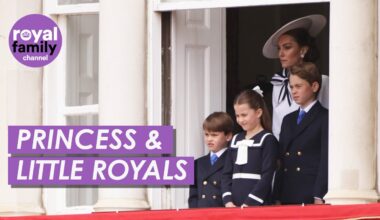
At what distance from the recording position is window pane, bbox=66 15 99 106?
14398mm

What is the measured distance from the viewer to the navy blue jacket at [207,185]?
13617mm

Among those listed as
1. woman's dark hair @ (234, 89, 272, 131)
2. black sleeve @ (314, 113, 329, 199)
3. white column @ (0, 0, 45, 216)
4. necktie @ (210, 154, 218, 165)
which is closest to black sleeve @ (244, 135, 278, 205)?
woman's dark hair @ (234, 89, 272, 131)

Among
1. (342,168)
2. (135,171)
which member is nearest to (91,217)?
(135,171)

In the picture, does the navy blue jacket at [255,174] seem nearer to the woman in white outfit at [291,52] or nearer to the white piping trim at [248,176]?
the white piping trim at [248,176]

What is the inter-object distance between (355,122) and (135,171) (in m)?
1.93

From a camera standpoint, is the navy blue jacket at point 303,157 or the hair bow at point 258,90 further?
the hair bow at point 258,90

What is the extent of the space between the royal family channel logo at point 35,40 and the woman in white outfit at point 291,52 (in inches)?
69.1

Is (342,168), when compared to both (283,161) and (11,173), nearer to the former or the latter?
(283,161)

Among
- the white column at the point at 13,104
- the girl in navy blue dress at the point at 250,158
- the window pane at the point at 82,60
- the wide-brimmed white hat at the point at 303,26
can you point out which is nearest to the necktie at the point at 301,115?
the girl in navy blue dress at the point at 250,158

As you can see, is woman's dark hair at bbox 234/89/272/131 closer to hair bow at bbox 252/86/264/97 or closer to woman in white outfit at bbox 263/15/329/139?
woman in white outfit at bbox 263/15/329/139

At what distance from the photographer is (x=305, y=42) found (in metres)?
13.5

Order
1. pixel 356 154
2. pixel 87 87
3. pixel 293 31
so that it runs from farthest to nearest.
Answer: pixel 87 87, pixel 293 31, pixel 356 154

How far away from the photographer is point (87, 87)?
14.5 meters

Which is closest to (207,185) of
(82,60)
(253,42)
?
(82,60)
